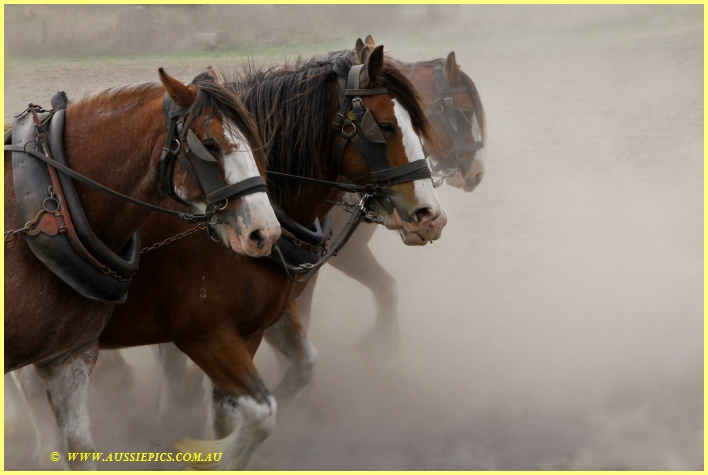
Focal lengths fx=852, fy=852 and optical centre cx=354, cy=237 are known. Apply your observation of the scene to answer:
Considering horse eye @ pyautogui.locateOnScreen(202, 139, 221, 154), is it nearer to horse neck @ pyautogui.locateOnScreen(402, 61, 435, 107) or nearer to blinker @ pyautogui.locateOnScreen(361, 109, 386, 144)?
blinker @ pyautogui.locateOnScreen(361, 109, 386, 144)

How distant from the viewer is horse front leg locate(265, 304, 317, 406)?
3766 millimetres

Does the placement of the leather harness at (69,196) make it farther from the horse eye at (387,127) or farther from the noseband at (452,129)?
the noseband at (452,129)

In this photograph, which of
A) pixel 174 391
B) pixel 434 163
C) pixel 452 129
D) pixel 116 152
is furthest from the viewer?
pixel 434 163

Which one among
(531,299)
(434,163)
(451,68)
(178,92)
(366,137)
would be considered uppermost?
(178,92)

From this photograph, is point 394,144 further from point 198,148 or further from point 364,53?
point 198,148

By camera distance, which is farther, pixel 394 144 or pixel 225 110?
pixel 394 144

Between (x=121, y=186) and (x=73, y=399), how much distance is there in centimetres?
87

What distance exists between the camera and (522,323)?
5.81 metres

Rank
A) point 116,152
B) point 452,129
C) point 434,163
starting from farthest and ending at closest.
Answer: point 434,163
point 452,129
point 116,152

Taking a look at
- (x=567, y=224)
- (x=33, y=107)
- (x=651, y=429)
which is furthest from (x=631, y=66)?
(x=33, y=107)

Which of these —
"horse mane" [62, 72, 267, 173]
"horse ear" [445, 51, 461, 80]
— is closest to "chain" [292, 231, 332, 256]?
"horse mane" [62, 72, 267, 173]

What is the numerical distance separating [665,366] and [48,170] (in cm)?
392

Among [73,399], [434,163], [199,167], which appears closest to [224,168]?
[199,167]

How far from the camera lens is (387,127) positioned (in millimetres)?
3000
